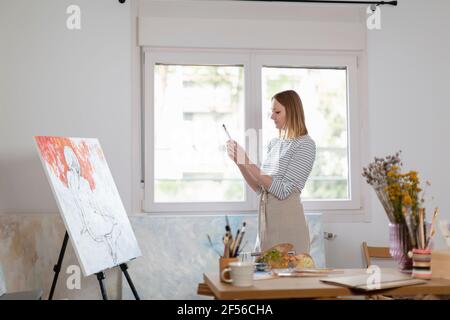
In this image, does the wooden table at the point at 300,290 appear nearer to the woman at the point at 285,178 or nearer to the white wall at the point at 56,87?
the woman at the point at 285,178

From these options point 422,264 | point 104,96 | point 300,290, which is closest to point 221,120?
point 104,96

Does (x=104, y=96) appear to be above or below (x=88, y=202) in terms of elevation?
above

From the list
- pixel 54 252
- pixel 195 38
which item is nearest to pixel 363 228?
pixel 195 38

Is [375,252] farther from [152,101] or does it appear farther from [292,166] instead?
[152,101]

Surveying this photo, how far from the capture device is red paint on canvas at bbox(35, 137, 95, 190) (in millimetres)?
3244

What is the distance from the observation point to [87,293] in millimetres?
3852

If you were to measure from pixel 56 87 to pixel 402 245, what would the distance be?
8.47 ft

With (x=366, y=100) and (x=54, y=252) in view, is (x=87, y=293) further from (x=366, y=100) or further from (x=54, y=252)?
(x=366, y=100)

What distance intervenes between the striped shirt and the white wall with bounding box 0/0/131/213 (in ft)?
4.05

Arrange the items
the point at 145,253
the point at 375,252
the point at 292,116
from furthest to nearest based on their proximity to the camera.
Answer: the point at 375,252 → the point at 145,253 → the point at 292,116

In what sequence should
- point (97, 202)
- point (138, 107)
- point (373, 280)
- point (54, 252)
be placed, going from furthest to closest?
point (138, 107) < point (54, 252) < point (97, 202) < point (373, 280)

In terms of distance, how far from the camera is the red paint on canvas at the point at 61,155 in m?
3.24

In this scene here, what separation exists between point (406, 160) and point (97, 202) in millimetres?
2220

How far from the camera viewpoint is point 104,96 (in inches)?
158
